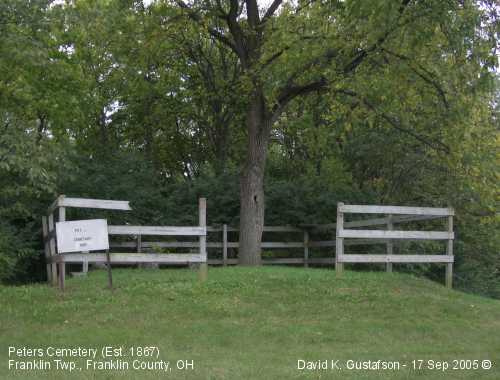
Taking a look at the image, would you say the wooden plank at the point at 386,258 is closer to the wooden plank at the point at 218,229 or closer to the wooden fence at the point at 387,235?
the wooden fence at the point at 387,235

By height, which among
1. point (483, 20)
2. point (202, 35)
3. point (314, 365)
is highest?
point (202, 35)

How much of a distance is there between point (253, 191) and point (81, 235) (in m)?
6.33

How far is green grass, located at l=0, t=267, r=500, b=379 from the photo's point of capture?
8383 millimetres

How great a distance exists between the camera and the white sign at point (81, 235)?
1140 centimetres

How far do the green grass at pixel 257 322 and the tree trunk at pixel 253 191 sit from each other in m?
2.93

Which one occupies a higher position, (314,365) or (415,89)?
(415,89)

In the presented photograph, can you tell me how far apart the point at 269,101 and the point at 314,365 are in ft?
31.0

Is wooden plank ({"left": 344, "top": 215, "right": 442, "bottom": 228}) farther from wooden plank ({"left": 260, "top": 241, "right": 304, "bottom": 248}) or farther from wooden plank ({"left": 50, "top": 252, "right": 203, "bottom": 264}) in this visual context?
wooden plank ({"left": 50, "top": 252, "right": 203, "bottom": 264})

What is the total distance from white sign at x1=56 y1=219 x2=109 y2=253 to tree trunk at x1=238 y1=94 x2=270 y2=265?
5.94 m

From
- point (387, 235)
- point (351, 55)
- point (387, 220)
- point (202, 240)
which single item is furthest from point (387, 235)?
point (351, 55)

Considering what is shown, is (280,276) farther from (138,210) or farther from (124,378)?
(138,210)

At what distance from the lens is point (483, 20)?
1414cm

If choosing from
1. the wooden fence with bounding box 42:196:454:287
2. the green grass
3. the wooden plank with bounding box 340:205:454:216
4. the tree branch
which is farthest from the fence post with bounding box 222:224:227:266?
the wooden plank with bounding box 340:205:454:216

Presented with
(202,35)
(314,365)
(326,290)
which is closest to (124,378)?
(314,365)
